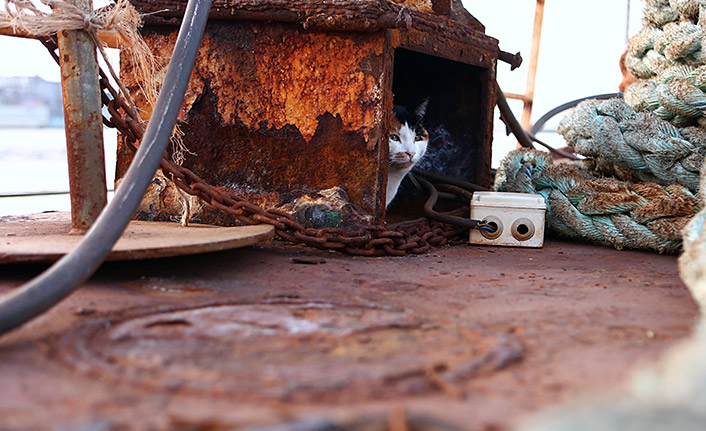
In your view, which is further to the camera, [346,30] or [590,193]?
[590,193]

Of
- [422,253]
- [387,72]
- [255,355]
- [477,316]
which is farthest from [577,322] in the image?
[387,72]

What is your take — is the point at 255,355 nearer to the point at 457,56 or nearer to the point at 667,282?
the point at 667,282

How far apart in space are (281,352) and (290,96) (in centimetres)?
136

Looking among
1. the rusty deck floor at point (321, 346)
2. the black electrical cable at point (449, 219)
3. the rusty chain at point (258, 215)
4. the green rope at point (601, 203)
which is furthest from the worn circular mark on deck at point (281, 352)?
the green rope at point (601, 203)

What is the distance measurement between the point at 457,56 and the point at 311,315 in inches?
65.7

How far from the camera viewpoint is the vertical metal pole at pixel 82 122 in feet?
5.89

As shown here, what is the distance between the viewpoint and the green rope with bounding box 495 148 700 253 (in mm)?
2217

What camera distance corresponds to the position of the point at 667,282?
1727 mm

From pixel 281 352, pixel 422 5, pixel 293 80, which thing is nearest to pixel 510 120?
pixel 422 5

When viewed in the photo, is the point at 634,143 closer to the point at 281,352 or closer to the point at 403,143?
the point at 403,143

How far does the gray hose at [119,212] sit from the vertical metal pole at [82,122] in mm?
322

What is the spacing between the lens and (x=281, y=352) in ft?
3.43

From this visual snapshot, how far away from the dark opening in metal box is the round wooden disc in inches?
12.5

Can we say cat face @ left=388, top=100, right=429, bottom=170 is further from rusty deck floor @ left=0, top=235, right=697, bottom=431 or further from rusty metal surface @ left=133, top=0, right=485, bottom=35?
rusty deck floor @ left=0, top=235, right=697, bottom=431
